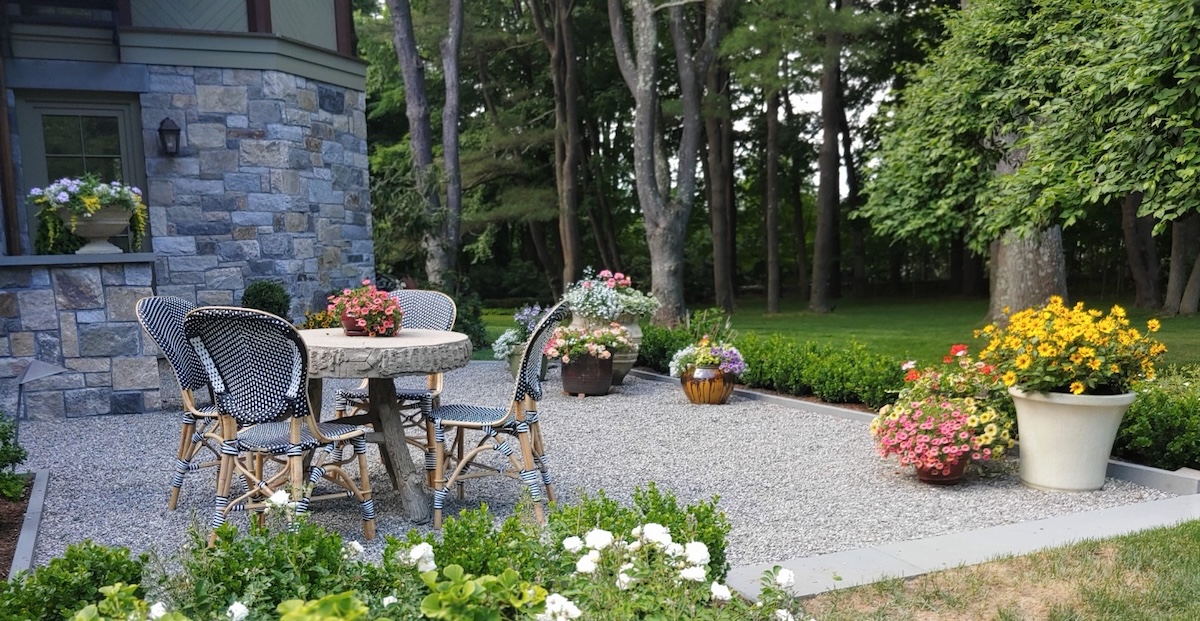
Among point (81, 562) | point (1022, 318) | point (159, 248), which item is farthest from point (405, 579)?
point (159, 248)

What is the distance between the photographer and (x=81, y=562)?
2.22 m

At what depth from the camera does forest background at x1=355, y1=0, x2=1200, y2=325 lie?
17.3 ft

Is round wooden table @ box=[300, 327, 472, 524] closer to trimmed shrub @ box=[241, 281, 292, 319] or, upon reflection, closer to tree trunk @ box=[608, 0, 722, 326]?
trimmed shrub @ box=[241, 281, 292, 319]

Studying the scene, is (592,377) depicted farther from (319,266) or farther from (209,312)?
(209,312)

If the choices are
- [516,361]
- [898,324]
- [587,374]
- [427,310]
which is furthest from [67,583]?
[898,324]

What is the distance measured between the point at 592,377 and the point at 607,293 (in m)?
0.91

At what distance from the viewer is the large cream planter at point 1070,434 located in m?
4.03

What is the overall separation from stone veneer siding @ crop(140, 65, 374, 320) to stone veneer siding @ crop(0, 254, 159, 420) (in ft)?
5.92

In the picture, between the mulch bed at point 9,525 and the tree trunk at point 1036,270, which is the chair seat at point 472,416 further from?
the tree trunk at point 1036,270

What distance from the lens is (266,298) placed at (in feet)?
26.1

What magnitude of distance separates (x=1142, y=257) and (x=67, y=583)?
51.5 ft

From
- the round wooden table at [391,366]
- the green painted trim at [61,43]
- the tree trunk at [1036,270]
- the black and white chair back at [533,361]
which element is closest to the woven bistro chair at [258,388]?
the round wooden table at [391,366]

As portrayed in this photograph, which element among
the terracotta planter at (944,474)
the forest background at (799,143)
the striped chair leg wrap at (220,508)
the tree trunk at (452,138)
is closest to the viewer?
the striped chair leg wrap at (220,508)

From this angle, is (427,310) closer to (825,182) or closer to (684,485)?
(684,485)
